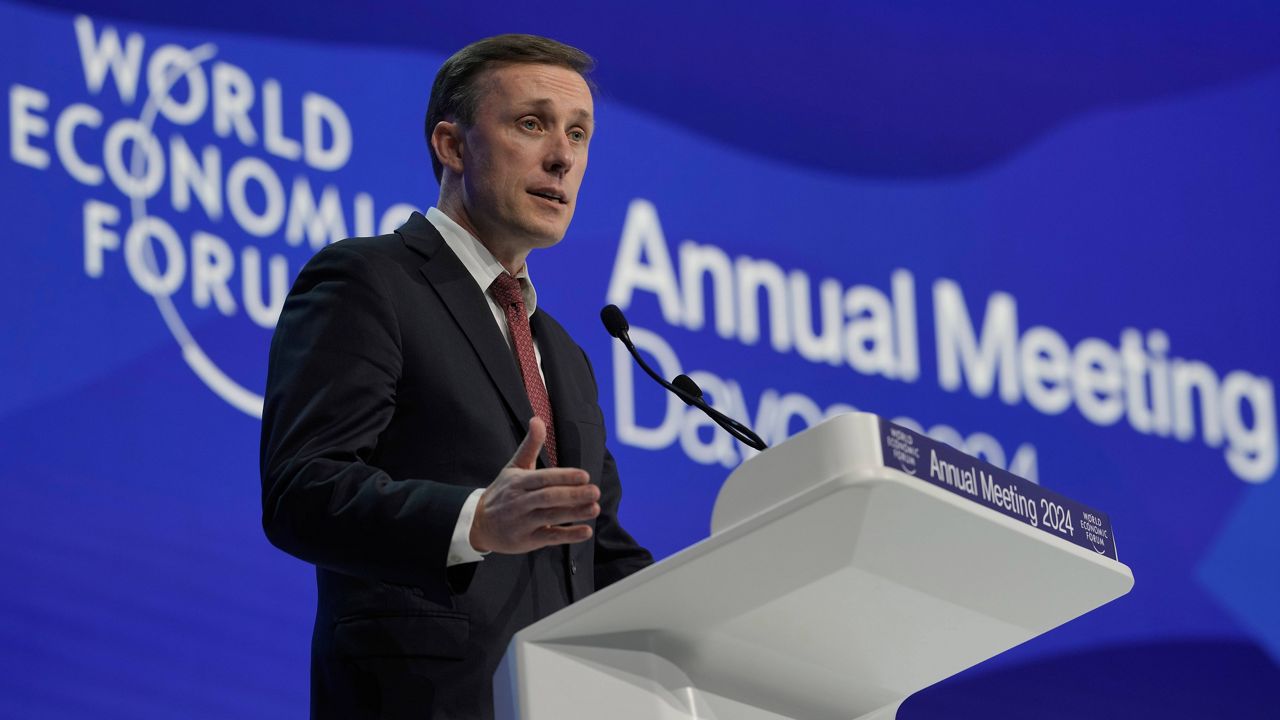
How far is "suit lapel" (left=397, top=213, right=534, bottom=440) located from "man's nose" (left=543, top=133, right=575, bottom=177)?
0.20 metres

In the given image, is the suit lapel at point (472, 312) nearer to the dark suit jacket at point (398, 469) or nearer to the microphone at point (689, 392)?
the dark suit jacket at point (398, 469)

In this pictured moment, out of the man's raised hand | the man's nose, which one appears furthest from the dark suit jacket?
the man's nose

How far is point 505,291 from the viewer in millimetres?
2117

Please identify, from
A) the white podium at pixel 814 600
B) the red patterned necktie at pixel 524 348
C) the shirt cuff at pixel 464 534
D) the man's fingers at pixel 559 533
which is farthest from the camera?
the red patterned necktie at pixel 524 348

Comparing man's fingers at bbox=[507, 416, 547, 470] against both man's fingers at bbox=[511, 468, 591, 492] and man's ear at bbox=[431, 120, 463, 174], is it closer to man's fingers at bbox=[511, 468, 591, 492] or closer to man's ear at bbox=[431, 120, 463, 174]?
man's fingers at bbox=[511, 468, 591, 492]

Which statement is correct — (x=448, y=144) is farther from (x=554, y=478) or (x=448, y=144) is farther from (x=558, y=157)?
(x=554, y=478)

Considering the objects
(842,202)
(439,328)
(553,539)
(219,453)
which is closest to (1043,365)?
(842,202)

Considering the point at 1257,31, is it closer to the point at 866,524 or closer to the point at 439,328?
the point at 439,328

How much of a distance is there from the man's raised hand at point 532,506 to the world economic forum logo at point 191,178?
60.5 inches

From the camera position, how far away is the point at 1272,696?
157 inches

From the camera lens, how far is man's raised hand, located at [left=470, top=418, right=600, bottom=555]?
52.1 inches

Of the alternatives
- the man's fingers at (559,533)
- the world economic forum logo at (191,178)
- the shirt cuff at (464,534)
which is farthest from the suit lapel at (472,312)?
the world economic forum logo at (191,178)

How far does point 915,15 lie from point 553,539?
10.1 ft

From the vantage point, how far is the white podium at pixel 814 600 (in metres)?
1.28
